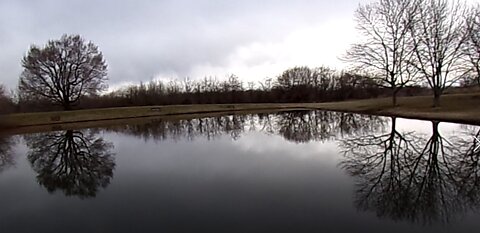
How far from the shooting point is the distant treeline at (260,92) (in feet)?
243

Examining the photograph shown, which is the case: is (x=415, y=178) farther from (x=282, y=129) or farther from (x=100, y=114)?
(x=100, y=114)

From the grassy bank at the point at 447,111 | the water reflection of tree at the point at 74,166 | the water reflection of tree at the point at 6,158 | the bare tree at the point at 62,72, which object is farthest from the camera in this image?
the bare tree at the point at 62,72

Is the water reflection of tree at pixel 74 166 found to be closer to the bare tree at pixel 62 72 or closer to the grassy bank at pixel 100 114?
the grassy bank at pixel 100 114

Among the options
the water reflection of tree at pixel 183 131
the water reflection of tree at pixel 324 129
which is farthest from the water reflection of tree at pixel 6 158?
the water reflection of tree at pixel 324 129

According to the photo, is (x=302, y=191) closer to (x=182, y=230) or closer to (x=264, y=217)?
(x=264, y=217)

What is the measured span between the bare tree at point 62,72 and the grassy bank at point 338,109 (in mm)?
7334

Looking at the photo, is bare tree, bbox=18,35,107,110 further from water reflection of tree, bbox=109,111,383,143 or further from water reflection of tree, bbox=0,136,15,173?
water reflection of tree, bbox=0,136,15,173

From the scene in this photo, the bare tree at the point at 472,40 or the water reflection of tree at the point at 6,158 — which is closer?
the water reflection of tree at the point at 6,158

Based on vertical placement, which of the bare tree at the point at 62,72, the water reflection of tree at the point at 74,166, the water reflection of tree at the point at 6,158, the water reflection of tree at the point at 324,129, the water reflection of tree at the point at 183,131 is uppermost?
the bare tree at the point at 62,72

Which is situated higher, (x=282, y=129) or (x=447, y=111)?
(x=447, y=111)

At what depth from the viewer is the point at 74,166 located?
14.6 m

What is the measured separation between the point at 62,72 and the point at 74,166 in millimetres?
42381

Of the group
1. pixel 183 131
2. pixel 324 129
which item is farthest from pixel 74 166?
pixel 324 129

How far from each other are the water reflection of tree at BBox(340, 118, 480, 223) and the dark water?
0.08 feet
